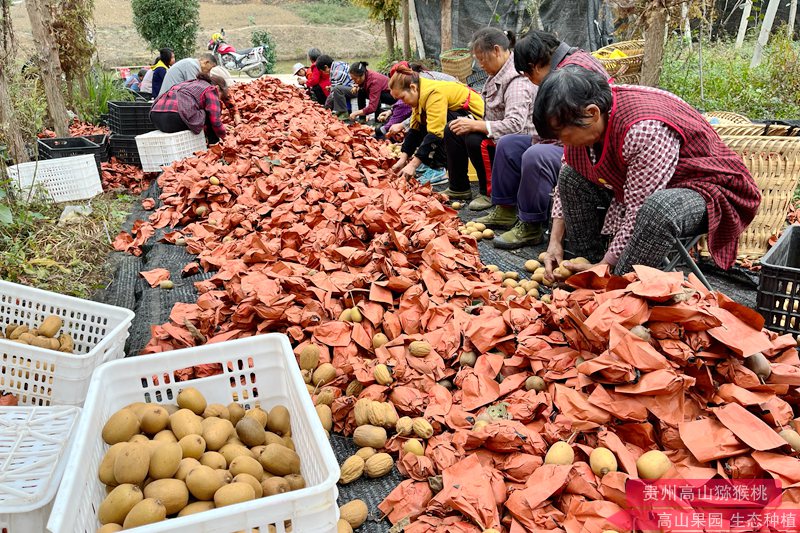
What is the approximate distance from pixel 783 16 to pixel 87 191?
14.9m

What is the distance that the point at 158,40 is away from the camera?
14.5m

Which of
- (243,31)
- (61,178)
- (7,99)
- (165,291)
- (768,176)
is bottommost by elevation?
(165,291)

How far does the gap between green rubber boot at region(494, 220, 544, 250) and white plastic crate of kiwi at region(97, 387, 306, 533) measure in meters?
1.97

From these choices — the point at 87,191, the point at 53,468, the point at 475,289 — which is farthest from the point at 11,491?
the point at 87,191

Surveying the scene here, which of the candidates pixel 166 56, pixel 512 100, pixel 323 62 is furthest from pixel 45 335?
pixel 166 56

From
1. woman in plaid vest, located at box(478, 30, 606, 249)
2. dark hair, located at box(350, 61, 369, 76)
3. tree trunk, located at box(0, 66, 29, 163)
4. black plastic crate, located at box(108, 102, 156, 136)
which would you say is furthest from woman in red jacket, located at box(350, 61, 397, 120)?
woman in plaid vest, located at box(478, 30, 606, 249)

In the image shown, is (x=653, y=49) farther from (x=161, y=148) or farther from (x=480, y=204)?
(x=161, y=148)

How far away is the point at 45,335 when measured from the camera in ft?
7.32

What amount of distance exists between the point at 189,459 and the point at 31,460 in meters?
0.51

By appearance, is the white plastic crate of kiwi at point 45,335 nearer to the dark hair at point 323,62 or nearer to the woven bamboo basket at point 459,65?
the woven bamboo basket at point 459,65

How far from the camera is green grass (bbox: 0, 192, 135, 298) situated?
331 cm

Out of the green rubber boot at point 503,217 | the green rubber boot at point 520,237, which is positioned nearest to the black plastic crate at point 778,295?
the green rubber boot at point 520,237

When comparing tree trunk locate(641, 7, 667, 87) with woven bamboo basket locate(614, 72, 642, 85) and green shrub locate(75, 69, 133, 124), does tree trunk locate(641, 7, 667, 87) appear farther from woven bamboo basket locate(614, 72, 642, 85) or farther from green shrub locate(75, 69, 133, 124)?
green shrub locate(75, 69, 133, 124)

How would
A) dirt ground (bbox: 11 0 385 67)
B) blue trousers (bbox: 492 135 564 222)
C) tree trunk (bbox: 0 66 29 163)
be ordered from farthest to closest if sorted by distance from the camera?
dirt ground (bbox: 11 0 385 67) → tree trunk (bbox: 0 66 29 163) → blue trousers (bbox: 492 135 564 222)
